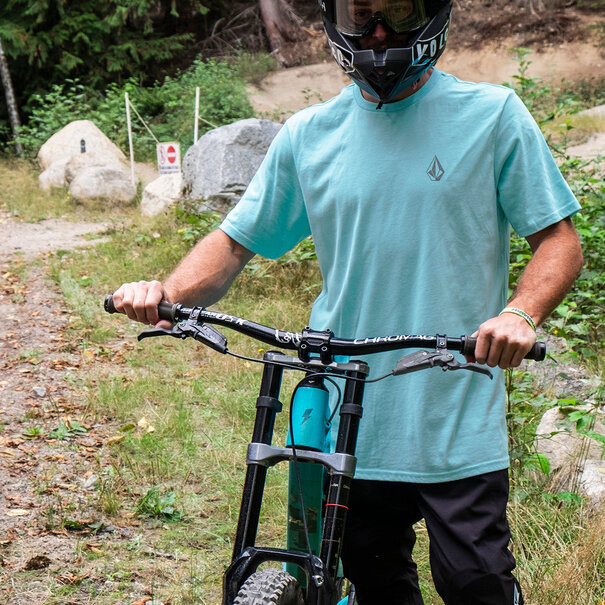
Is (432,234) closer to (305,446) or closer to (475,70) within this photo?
(305,446)

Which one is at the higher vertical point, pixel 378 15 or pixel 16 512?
pixel 378 15

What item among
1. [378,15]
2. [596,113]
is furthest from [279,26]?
[378,15]

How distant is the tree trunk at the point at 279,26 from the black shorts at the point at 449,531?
84.1 ft

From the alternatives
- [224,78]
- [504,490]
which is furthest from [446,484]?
[224,78]

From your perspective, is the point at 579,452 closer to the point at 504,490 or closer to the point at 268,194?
the point at 504,490

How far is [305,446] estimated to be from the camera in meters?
1.97

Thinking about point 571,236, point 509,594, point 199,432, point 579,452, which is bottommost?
point 199,432

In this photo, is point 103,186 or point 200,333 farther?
point 103,186

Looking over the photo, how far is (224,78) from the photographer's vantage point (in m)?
22.1

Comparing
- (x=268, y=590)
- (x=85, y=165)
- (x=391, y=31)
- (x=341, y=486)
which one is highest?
(x=391, y=31)

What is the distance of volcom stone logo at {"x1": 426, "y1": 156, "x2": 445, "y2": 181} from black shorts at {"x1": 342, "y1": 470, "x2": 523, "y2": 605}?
81cm

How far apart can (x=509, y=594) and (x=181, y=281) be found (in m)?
1.25

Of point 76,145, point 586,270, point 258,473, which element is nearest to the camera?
point 258,473

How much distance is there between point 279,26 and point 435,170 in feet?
86.1
